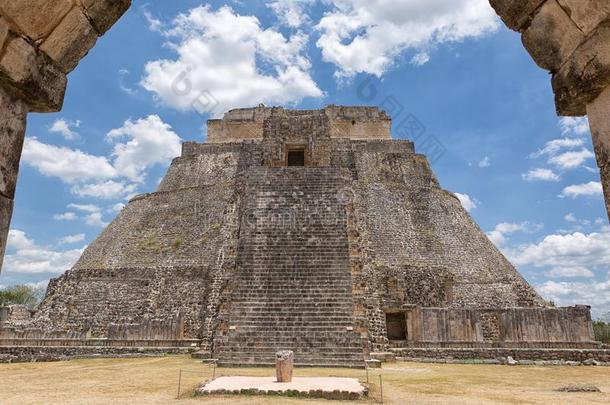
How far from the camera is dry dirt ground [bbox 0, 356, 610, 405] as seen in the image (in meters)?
6.88

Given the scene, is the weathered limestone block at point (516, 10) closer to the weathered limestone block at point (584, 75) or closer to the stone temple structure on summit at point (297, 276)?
the weathered limestone block at point (584, 75)

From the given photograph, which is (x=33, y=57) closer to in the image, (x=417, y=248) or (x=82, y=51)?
(x=82, y=51)

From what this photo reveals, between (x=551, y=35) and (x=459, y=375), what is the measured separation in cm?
900

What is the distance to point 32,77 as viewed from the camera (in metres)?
2.38

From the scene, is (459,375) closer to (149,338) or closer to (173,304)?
(149,338)

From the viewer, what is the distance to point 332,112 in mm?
31062

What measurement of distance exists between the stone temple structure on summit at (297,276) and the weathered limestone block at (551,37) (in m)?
9.17

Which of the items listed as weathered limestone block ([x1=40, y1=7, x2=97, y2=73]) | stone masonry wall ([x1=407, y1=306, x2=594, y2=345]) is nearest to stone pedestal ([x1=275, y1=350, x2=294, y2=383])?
weathered limestone block ([x1=40, y1=7, x2=97, y2=73])

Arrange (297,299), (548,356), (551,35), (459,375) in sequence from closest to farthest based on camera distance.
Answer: (551,35) → (459,375) → (297,299) → (548,356)

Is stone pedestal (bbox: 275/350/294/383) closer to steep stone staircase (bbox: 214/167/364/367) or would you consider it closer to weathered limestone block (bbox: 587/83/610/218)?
steep stone staircase (bbox: 214/167/364/367)

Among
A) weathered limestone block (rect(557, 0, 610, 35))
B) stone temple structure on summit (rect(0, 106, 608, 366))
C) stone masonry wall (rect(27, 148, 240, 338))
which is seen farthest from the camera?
stone masonry wall (rect(27, 148, 240, 338))

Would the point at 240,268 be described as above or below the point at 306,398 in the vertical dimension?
above

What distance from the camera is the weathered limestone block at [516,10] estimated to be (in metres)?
2.50

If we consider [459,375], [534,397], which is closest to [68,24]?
[534,397]
